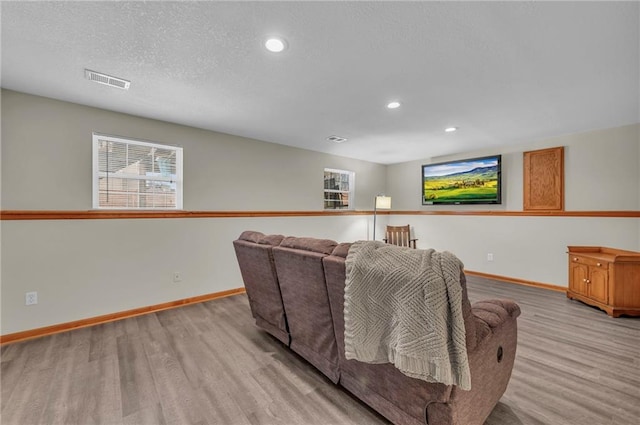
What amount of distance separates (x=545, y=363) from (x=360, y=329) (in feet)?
5.90

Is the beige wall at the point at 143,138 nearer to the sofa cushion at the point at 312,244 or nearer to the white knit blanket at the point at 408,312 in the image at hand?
the sofa cushion at the point at 312,244

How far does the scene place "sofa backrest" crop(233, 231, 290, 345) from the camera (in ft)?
7.25

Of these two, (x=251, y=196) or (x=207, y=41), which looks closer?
(x=207, y=41)

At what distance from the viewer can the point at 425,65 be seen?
207cm

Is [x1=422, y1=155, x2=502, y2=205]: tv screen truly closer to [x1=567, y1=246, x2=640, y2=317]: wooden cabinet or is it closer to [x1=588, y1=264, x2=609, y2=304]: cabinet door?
[x1=567, y1=246, x2=640, y2=317]: wooden cabinet

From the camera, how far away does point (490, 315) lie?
143 cm

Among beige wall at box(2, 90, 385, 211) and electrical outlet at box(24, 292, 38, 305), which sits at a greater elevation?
beige wall at box(2, 90, 385, 211)

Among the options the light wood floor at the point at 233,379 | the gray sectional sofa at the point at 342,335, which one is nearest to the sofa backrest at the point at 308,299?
the gray sectional sofa at the point at 342,335

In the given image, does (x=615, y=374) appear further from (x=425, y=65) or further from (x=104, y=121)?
(x=104, y=121)

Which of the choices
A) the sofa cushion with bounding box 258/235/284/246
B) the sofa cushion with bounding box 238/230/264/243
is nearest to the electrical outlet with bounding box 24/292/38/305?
the sofa cushion with bounding box 238/230/264/243

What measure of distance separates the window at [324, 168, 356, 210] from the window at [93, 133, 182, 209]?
2.72 meters

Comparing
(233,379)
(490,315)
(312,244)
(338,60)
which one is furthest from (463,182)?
(233,379)

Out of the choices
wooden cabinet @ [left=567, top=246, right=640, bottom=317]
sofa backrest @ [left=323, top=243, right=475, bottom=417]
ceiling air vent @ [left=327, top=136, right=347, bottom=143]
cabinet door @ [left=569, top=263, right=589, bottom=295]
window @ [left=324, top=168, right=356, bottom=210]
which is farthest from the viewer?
window @ [left=324, top=168, right=356, bottom=210]

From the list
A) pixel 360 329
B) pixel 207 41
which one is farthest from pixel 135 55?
pixel 360 329
